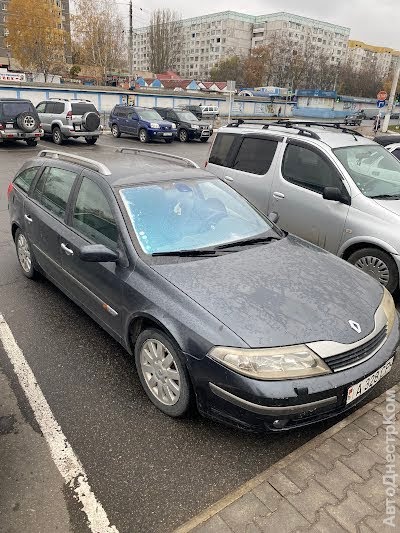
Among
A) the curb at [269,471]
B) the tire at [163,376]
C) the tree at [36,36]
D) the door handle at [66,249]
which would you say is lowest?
the curb at [269,471]

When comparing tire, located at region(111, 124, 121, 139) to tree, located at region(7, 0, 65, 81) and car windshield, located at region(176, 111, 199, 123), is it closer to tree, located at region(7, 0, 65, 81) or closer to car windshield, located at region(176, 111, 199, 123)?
car windshield, located at region(176, 111, 199, 123)

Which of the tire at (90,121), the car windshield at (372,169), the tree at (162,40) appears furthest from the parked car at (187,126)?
the tree at (162,40)

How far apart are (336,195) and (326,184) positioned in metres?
0.34

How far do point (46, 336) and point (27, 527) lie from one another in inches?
73.7

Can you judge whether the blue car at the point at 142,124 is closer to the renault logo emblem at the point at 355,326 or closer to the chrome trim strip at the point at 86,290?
the chrome trim strip at the point at 86,290

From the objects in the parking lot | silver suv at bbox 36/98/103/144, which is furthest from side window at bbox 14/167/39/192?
silver suv at bbox 36/98/103/144

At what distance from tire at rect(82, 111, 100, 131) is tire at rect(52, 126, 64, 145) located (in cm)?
110

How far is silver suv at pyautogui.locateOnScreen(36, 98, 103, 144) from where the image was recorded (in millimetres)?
16775

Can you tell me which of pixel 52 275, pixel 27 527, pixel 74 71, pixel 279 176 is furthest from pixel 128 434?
pixel 74 71

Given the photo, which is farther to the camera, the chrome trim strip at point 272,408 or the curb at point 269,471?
the chrome trim strip at point 272,408

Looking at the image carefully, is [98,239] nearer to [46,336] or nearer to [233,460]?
[46,336]

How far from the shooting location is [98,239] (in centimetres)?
328

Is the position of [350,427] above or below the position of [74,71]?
below

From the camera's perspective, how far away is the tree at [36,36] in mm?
55094
